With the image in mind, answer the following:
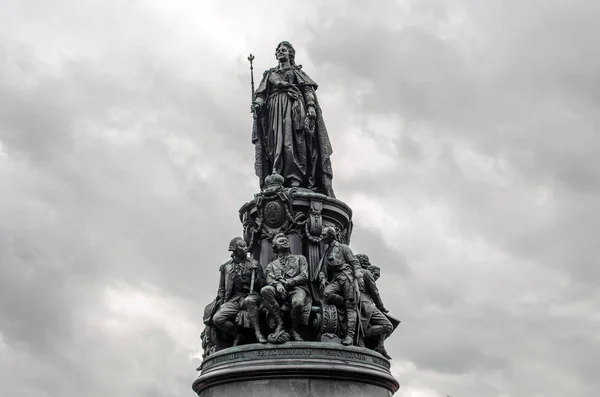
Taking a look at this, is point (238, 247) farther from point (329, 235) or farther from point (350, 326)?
point (350, 326)

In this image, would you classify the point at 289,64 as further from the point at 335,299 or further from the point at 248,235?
the point at 335,299

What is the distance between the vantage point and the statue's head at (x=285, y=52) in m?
20.2

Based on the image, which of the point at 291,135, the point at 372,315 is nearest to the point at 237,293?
the point at 372,315

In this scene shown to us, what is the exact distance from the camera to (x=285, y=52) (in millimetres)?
20203

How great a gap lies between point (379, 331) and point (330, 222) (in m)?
3.02

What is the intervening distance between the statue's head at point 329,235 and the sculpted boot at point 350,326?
1756 mm

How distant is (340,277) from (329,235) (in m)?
1.11

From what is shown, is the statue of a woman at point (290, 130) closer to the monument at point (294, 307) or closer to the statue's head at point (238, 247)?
the monument at point (294, 307)

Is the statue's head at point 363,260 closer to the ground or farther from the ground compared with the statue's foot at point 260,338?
farther from the ground

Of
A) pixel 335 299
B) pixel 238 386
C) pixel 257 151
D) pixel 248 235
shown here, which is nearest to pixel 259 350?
pixel 238 386

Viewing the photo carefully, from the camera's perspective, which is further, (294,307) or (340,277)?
(340,277)

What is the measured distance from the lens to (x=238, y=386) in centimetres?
1483

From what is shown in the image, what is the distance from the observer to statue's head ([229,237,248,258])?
16.3 m

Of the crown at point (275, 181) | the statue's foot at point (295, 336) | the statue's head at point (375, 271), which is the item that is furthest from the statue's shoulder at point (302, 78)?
the statue's foot at point (295, 336)
